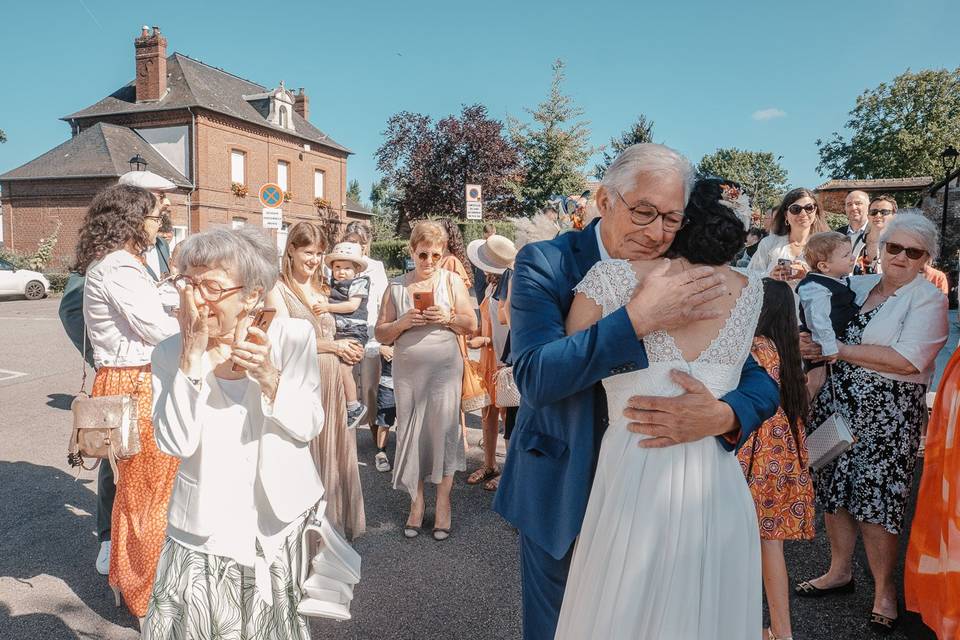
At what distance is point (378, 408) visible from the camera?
6.13 meters

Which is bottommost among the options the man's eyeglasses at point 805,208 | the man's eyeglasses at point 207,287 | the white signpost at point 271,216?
the man's eyeglasses at point 207,287

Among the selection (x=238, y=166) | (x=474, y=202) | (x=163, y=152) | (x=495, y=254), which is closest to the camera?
(x=495, y=254)

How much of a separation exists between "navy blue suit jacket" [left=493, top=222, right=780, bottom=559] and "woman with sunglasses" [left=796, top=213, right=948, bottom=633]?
68.4 inches

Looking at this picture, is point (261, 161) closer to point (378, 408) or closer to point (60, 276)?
point (60, 276)

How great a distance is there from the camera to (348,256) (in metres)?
5.52

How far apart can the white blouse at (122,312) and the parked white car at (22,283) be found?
23.6m

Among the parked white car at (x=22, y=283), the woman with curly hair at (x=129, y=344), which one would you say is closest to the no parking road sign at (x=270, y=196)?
the woman with curly hair at (x=129, y=344)

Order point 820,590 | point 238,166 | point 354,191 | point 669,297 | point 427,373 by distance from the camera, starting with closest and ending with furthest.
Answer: point 669,297
point 820,590
point 427,373
point 238,166
point 354,191

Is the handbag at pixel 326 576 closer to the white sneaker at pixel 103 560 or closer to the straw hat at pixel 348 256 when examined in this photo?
the white sneaker at pixel 103 560

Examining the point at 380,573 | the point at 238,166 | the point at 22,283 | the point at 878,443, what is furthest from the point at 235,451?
the point at 238,166

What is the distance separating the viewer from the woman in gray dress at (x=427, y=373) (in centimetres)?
441

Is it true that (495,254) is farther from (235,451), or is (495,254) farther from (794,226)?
(235,451)

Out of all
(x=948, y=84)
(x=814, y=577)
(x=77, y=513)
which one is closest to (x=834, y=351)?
(x=814, y=577)

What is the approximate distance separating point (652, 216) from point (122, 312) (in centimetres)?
275
